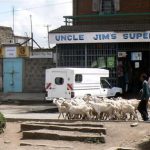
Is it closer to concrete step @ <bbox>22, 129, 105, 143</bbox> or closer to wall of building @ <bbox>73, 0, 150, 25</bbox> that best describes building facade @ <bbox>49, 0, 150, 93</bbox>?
wall of building @ <bbox>73, 0, 150, 25</bbox>

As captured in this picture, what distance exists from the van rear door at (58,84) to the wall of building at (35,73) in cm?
1100

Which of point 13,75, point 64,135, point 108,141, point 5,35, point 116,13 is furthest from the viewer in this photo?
point 5,35

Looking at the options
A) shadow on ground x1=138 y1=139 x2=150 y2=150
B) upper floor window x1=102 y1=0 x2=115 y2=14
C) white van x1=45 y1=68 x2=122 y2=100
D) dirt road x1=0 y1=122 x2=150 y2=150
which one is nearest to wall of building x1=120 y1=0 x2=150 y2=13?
upper floor window x1=102 y1=0 x2=115 y2=14

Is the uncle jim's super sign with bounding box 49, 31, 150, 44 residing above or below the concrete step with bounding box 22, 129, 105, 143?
above

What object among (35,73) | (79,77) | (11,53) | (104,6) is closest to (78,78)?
(79,77)

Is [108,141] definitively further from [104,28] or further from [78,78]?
[104,28]

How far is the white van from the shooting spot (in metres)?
30.0

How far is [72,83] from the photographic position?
2994cm

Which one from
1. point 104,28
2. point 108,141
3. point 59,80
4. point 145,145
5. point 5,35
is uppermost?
point 5,35

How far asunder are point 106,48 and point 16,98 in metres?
6.89

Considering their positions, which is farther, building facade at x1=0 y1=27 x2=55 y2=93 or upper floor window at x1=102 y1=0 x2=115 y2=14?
upper floor window at x1=102 y1=0 x2=115 y2=14

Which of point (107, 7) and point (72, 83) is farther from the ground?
point (107, 7)

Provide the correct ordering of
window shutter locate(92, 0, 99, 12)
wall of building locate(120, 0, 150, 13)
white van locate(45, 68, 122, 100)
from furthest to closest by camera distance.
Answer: window shutter locate(92, 0, 99, 12), wall of building locate(120, 0, 150, 13), white van locate(45, 68, 122, 100)

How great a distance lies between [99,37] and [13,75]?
846 cm
